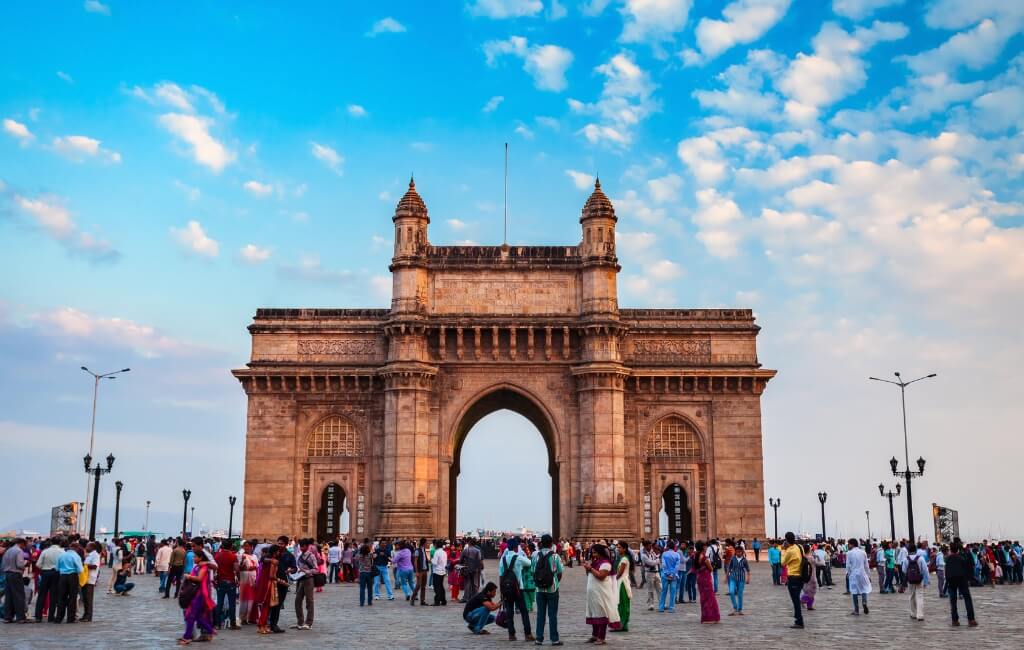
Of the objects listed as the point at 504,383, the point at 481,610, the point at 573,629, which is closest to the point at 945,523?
the point at 504,383

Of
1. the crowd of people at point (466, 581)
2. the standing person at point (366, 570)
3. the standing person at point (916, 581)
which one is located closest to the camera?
the crowd of people at point (466, 581)

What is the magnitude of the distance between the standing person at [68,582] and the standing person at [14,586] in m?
0.73

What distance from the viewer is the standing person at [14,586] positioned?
22250mm

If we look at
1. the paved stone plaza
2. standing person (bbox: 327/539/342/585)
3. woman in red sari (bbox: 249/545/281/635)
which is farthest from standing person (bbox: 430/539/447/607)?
standing person (bbox: 327/539/342/585)

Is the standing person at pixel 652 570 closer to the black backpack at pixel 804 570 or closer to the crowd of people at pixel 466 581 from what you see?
the crowd of people at pixel 466 581

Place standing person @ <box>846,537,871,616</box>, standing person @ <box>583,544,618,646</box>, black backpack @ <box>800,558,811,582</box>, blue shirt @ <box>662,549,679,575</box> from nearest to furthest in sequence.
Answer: standing person @ <box>583,544,618,646</box> → black backpack @ <box>800,558,811,582</box> → standing person @ <box>846,537,871,616</box> → blue shirt @ <box>662,549,679,575</box>

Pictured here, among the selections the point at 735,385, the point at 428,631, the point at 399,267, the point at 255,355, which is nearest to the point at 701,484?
the point at 735,385

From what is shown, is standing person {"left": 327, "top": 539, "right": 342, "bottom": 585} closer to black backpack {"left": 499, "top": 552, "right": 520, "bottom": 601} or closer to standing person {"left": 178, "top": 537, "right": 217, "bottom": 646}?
standing person {"left": 178, "top": 537, "right": 217, "bottom": 646}

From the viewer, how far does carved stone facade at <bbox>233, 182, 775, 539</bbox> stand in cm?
4812

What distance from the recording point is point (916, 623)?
73.5 feet

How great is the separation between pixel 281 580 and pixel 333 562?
18.8 meters

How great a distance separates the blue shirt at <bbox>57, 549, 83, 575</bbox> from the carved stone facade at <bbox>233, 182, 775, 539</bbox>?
2553cm

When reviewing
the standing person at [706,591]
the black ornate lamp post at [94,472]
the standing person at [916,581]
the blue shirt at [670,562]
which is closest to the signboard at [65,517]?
the black ornate lamp post at [94,472]

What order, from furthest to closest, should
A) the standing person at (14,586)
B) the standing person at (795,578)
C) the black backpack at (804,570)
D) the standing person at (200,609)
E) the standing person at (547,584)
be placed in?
the standing person at (14,586)
the black backpack at (804,570)
the standing person at (795,578)
the standing person at (547,584)
the standing person at (200,609)
